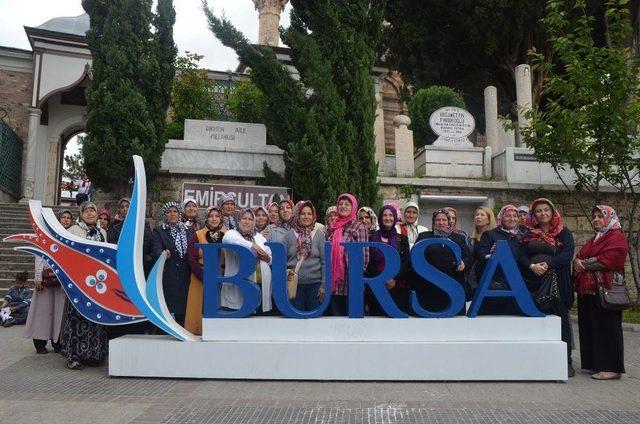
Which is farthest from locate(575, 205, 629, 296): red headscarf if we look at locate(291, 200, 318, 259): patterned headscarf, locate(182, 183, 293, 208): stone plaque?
locate(182, 183, 293, 208): stone plaque

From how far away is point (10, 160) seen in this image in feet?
45.5

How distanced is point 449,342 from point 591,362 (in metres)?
1.54

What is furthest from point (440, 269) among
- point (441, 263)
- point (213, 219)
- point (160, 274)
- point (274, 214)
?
point (160, 274)

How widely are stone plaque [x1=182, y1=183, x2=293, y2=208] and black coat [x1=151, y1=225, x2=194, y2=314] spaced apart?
3.96m

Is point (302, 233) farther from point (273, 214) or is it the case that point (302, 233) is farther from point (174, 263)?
point (174, 263)

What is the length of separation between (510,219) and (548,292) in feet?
2.61

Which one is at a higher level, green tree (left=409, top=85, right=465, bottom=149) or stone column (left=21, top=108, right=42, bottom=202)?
green tree (left=409, top=85, right=465, bottom=149)

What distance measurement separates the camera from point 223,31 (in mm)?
9953

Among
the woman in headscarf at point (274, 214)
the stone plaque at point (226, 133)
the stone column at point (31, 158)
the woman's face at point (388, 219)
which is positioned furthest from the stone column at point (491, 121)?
the stone column at point (31, 158)

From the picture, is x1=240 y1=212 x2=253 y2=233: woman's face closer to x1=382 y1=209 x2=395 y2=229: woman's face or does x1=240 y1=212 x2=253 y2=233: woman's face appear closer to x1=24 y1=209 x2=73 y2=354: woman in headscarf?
x1=382 y1=209 x2=395 y2=229: woman's face

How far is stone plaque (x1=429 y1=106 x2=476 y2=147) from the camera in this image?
37.6ft

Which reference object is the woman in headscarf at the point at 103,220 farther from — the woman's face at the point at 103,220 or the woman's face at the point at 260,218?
the woman's face at the point at 260,218

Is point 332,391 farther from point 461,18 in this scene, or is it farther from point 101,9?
point 461,18

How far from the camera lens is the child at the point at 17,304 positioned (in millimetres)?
7547
